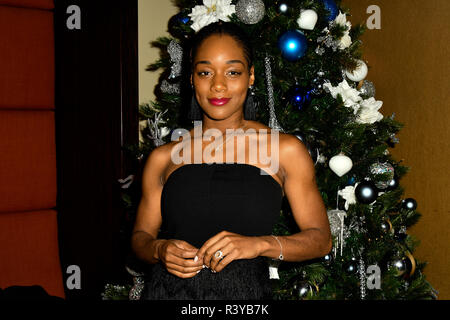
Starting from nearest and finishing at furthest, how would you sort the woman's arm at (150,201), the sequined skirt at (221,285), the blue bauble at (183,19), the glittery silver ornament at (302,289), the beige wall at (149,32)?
the sequined skirt at (221,285) < the woman's arm at (150,201) < the glittery silver ornament at (302,289) < the blue bauble at (183,19) < the beige wall at (149,32)

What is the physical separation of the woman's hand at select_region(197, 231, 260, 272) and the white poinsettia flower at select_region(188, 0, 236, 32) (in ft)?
3.16

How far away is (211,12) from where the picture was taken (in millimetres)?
1749

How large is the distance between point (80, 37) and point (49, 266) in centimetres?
121

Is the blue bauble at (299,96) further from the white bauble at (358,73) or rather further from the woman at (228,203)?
the woman at (228,203)

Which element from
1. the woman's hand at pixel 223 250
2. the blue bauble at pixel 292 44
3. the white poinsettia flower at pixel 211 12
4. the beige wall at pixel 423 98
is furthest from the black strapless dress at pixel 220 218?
the beige wall at pixel 423 98

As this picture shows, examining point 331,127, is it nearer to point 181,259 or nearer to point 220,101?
point 220,101

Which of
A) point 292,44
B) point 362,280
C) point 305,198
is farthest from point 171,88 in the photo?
point 362,280

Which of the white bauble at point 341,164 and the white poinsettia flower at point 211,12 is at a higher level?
the white poinsettia flower at point 211,12

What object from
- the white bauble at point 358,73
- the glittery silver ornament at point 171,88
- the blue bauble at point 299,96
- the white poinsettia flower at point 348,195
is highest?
the white bauble at point 358,73

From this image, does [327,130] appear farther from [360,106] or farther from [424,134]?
[424,134]

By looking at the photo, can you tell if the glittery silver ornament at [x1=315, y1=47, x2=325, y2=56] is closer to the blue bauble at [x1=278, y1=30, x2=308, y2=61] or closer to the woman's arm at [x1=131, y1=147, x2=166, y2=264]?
the blue bauble at [x1=278, y1=30, x2=308, y2=61]

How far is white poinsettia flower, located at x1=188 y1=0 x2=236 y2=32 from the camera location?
174cm

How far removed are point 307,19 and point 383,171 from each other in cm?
68

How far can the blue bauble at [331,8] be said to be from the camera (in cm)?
179
